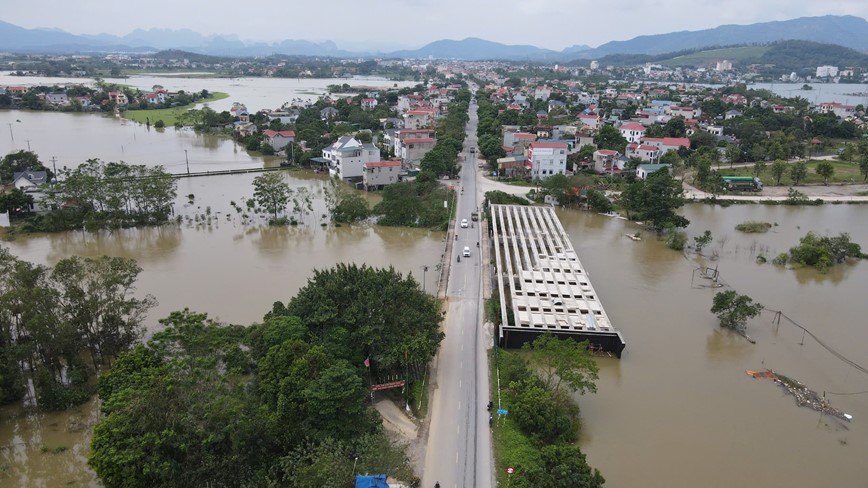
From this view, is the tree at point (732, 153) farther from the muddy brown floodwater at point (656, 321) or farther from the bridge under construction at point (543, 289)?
the bridge under construction at point (543, 289)

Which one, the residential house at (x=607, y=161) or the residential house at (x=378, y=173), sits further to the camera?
the residential house at (x=607, y=161)

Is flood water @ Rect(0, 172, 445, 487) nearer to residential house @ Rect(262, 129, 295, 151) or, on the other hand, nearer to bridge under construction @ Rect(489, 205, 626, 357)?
bridge under construction @ Rect(489, 205, 626, 357)

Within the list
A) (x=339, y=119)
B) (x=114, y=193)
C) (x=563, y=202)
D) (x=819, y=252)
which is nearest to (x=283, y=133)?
(x=339, y=119)

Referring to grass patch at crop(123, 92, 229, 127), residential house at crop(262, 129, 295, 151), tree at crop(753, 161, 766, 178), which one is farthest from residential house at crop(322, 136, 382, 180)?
grass patch at crop(123, 92, 229, 127)

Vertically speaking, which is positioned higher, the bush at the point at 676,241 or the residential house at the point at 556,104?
the residential house at the point at 556,104

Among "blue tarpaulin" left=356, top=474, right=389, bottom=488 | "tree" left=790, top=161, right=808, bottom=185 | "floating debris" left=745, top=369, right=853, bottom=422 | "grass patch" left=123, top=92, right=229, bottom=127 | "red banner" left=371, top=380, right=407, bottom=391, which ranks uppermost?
"grass patch" left=123, top=92, right=229, bottom=127

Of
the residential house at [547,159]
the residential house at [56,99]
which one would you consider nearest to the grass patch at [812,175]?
the residential house at [547,159]

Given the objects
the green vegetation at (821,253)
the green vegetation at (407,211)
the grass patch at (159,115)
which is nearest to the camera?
the green vegetation at (821,253)
